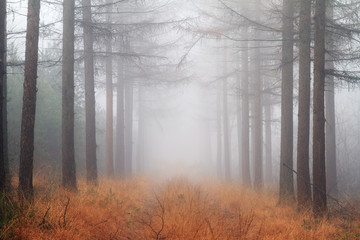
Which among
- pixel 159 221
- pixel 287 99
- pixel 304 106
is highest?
pixel 287 99

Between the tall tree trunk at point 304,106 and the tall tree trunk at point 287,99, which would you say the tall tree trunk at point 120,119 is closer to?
the tall tree trunk at point 287,99

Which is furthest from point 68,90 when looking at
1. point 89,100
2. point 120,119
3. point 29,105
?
point 120,119

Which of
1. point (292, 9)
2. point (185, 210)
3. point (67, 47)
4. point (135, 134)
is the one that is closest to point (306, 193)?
point (185, 210)

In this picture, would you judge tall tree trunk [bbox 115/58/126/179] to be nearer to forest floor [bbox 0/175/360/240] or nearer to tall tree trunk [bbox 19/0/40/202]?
forest floor [bbox 0/175/360/240]

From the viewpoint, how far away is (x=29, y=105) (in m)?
6.23

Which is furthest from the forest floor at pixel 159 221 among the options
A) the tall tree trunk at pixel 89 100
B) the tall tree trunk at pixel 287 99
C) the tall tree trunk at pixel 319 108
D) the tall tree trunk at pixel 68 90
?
the tall tree trunk at pixel 89 100

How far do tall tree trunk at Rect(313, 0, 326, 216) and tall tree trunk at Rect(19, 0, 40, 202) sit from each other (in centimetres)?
659

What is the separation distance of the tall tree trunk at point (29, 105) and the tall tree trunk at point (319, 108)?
659 cm

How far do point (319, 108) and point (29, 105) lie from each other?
22.1 feet

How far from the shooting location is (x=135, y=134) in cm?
3488

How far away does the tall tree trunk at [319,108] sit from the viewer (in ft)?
21.2

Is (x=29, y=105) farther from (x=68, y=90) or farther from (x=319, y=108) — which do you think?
(x=319, y=108)

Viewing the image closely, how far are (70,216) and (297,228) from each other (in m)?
4.36

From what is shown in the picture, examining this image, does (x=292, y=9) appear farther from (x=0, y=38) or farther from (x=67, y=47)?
(x=0, y=38)
